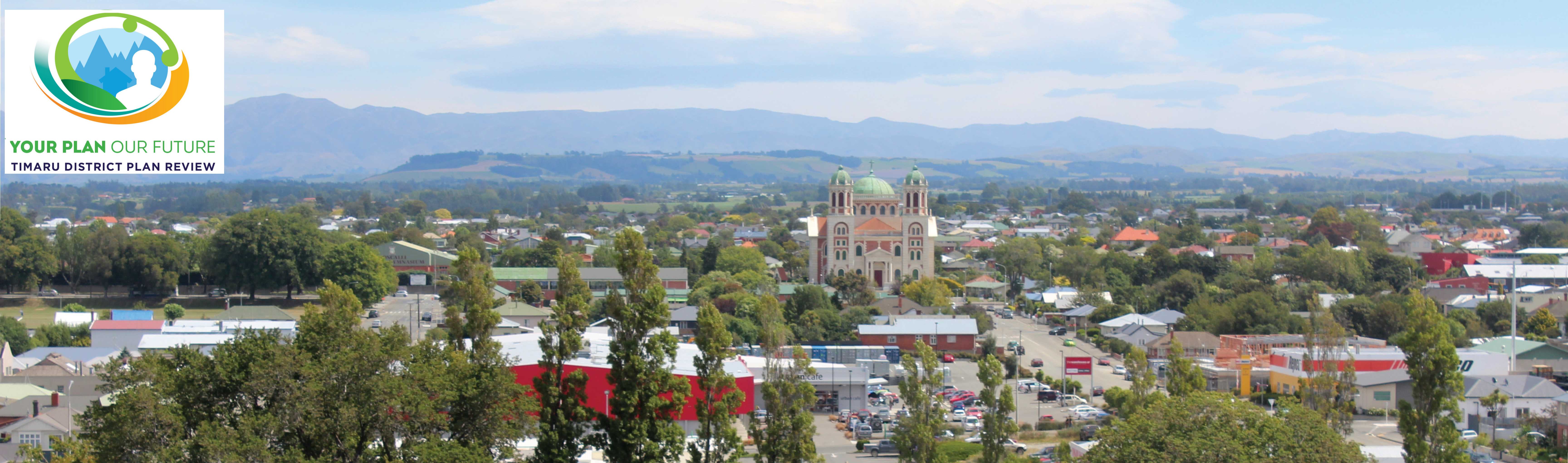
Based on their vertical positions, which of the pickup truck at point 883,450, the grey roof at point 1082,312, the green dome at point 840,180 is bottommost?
the pickup truck at point 883,450

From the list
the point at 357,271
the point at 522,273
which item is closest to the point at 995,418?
the point at 357,271

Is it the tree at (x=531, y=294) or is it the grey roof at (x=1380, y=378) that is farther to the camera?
the tree at (x=531, y=294)

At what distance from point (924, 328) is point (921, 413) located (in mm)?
17154

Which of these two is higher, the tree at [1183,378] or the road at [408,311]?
the tree at [1183,378]

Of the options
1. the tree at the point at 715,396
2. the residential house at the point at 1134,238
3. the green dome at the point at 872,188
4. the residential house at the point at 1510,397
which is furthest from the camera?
the residential house at the point at 1134,238

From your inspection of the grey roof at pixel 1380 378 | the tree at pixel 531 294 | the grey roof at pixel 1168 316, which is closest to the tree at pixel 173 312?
the tree at pixel 531 294

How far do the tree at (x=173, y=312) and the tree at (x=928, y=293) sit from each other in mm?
21803

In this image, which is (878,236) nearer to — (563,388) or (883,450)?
(883,450)

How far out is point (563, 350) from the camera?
16.4m

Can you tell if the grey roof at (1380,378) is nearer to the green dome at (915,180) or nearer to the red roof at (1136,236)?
the green dome at (915,180)

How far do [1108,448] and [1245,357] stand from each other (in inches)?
751

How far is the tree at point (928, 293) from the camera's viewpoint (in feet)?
146

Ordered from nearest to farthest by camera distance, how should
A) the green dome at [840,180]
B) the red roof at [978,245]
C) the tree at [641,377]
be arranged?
the tree at [641,377], the green dome at [840,180], the red roof at [978,245]

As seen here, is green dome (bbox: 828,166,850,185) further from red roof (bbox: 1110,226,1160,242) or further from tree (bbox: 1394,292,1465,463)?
tree (bbox: 1394,292,1465,463)
